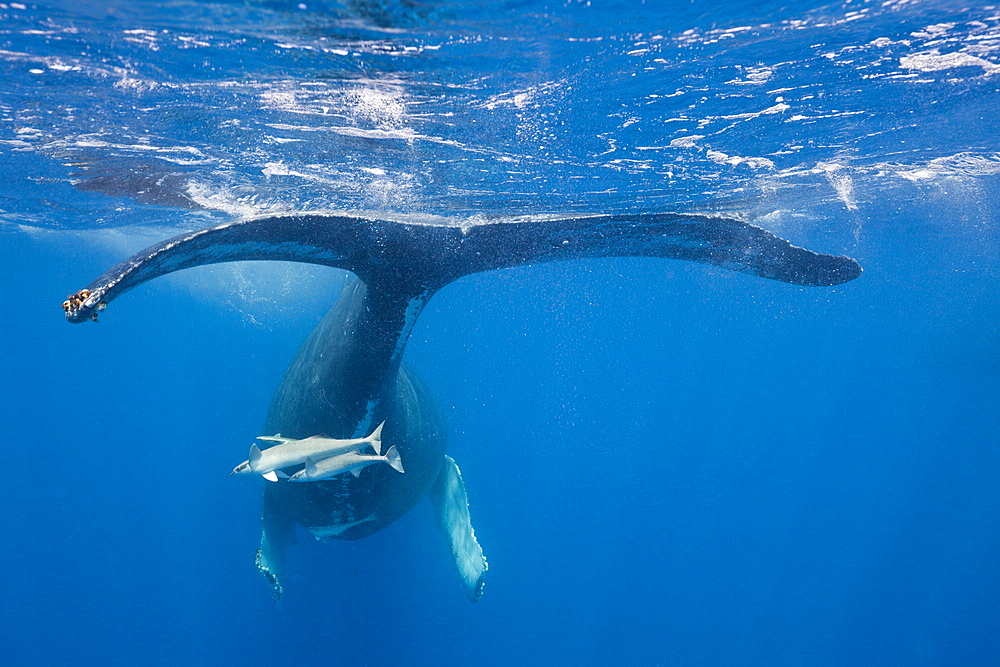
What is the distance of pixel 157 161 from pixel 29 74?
13.4 ft

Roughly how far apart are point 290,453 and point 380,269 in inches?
78.9

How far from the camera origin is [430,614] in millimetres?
20484

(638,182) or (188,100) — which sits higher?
(188,100)

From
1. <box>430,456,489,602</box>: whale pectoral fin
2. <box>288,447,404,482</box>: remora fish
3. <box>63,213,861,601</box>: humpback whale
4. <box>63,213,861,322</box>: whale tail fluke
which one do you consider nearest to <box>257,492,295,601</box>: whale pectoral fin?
<box>63,213,861,601</box>: humpback whale

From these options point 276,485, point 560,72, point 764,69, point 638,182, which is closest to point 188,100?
point 560,72

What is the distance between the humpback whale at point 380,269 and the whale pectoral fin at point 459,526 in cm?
196

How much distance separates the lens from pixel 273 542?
32.6ft

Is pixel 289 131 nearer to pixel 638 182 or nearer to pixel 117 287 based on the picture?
pixel 117 287

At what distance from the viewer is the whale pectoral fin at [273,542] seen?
9.30 meters

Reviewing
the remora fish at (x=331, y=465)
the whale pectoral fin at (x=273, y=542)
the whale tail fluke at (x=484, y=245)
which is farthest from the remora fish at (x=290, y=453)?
the whale pectoral fin at (x=273, y=542)

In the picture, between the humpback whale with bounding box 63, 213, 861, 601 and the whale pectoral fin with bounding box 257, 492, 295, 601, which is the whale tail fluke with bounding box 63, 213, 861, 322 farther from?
the whale pectoral fin with bounding box 257, 492, 295, 601

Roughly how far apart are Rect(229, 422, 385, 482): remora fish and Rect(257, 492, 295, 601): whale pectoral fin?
4.96 m

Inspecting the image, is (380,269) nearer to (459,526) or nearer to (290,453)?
(290,453)

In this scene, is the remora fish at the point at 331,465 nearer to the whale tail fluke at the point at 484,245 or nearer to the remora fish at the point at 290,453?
the remora fish at the point at 290,453
